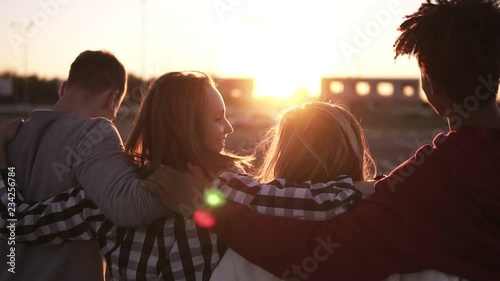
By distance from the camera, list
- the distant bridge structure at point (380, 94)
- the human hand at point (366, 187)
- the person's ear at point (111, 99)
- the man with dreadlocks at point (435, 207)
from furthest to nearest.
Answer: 1. the distant bridge structure at point (380, 94)
2. the person's ear at point (111, 99)
3. the human hand at point (366, 187)
4. the man with dreadlocks at point (435, 207)

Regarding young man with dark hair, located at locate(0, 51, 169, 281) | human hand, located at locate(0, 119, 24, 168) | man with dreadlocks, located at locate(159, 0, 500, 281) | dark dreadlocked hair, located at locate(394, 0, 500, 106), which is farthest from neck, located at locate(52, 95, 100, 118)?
dark dreadlocked hair, located at locate(394, 0, 500, 106)

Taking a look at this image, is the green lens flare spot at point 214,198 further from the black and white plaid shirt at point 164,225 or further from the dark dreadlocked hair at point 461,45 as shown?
the dark dreadlocked hair at point 461,45

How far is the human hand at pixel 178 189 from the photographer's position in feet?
7.14

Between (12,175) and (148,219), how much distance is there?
69 cm

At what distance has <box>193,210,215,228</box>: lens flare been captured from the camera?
7.04 ft

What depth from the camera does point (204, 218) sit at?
217cm

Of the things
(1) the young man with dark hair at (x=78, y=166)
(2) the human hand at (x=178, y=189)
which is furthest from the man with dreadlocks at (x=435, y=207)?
(1) the young man with dark hair at (x=78, y=166)

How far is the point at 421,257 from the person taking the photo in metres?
1.94

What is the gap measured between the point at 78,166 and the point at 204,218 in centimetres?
56

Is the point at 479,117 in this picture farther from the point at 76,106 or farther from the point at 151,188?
the point at 76,106

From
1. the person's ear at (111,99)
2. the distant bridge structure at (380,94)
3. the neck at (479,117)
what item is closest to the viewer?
the neck at (479,117)

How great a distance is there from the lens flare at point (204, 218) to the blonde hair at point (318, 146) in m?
0.29

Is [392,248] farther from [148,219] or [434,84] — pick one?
[148,219]

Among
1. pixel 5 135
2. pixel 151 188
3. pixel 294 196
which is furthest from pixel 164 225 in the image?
pixel 5 135
